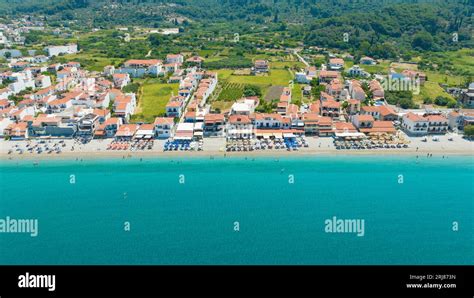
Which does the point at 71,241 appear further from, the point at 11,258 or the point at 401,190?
the point at 401,190

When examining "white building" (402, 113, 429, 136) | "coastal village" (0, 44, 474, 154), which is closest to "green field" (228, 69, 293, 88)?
"coastal village" (0, 44, 474, 154)

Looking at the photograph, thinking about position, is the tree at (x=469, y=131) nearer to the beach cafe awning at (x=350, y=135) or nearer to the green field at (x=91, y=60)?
the beach cafe awning at (x=350, y=135)

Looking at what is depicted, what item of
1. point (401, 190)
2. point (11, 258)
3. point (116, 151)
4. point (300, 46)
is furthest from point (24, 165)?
point (300, 46)

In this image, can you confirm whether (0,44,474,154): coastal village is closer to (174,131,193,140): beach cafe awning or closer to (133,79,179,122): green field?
(174,131,193,140): beach cafe awning

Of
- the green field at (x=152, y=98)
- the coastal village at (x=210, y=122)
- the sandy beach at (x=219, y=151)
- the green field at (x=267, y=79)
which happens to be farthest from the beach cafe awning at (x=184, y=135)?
the green field at (x=267, y=79)

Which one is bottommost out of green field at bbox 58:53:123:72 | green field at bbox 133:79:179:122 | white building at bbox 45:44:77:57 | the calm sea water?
the calm sea water
